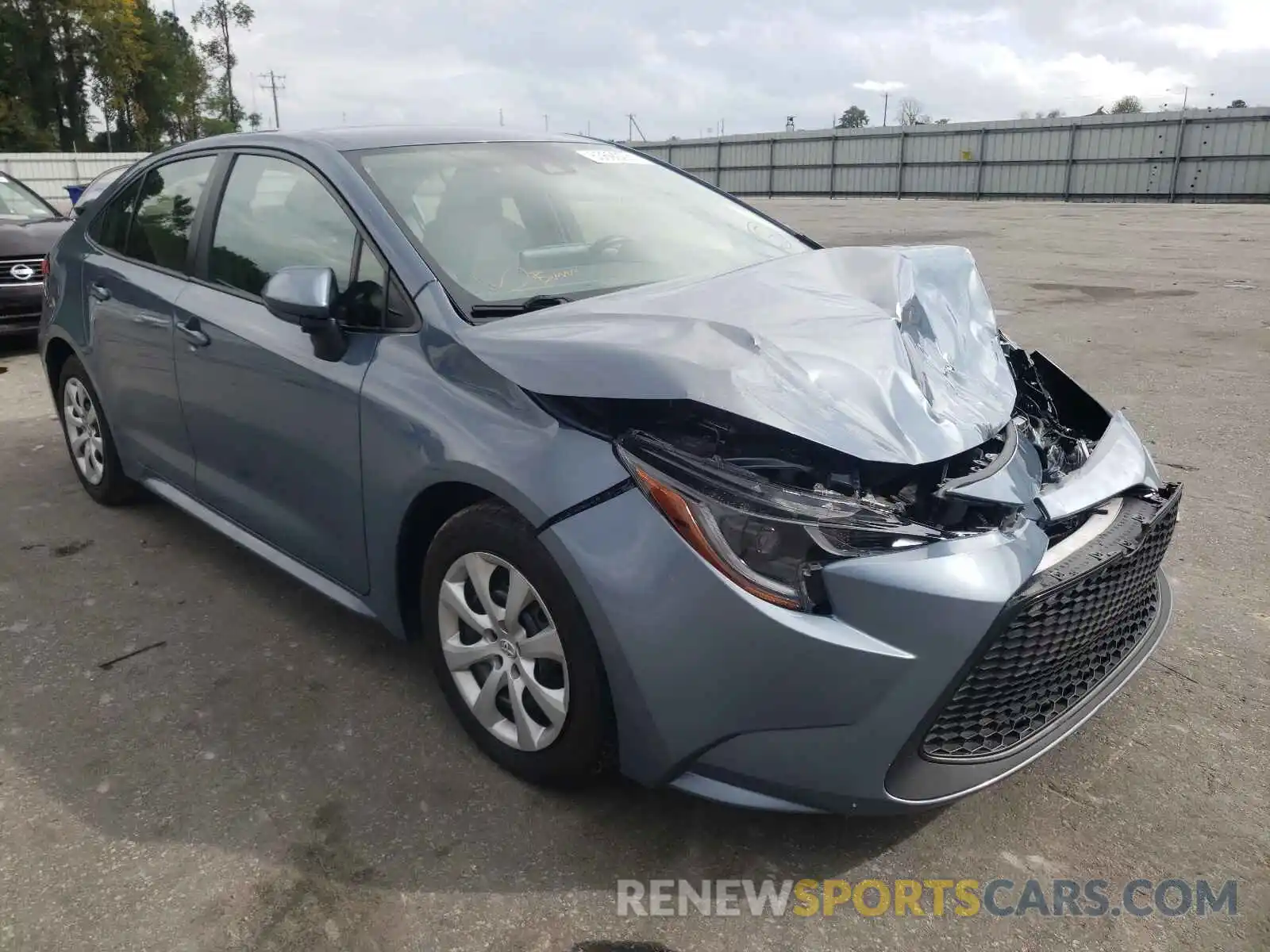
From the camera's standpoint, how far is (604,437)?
223 cm

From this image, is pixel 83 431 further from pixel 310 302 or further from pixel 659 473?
pixel 659 473

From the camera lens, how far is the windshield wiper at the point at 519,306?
2.63 metres

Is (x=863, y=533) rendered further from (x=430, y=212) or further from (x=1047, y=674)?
(x=430, y=212)

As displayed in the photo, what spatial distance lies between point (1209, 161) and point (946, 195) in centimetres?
890

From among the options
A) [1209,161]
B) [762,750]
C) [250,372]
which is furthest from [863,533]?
[1209,161]

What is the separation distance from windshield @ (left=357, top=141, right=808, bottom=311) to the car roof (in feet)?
0.17

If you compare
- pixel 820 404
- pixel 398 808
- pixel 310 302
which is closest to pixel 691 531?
pixel 820 404

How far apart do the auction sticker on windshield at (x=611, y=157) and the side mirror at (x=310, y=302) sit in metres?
1.23

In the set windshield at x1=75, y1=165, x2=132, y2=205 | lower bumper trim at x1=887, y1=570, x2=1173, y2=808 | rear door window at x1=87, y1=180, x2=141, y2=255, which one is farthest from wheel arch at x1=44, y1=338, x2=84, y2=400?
lower bumper trim at x1=887, y1=570, x2=1173, y2=808

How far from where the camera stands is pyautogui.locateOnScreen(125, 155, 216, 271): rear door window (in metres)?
3.70

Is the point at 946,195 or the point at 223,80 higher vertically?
the point at 223,80

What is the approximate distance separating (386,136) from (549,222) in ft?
2.04

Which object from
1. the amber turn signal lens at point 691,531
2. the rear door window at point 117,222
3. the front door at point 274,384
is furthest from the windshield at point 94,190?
the amber turn signal lens at point 691,531

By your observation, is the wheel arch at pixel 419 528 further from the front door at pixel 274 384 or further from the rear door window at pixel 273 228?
the rear door window at pixel 273 228
